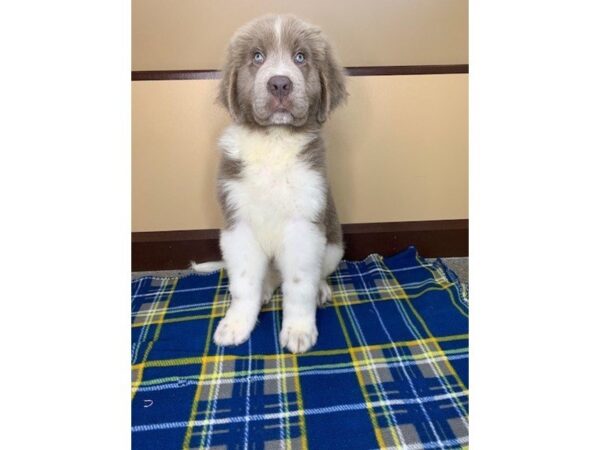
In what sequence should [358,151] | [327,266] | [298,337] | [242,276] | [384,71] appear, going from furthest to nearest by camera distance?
[358,151]
[384,71]
[327,266]
[242,276]
[298,337]

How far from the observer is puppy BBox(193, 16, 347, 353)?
1788 mm

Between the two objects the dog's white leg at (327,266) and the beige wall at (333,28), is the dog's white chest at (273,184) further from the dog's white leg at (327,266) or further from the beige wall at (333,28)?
the beige wall at (333,28)

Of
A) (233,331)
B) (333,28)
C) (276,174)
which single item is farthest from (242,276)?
(333,28)

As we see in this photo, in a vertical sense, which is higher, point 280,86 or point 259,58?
point 259,58

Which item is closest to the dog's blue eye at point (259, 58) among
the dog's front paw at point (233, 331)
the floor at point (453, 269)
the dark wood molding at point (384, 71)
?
the dark wood molding at point (384, 71)

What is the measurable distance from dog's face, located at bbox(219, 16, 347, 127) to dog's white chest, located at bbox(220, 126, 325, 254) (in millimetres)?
80

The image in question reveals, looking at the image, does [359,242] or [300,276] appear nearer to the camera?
[300,276]

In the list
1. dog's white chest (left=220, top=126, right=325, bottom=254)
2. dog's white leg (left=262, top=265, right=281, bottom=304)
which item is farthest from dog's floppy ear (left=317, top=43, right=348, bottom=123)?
dog's white leg (left=262, top=265, right=281, bottom=304)

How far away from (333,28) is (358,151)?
A: 0.70 m

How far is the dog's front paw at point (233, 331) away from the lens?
5.99 ft

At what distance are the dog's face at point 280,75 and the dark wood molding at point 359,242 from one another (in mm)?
1041

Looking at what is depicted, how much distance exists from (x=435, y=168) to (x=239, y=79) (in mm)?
1403

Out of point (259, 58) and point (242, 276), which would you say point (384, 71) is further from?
point (242, 276)

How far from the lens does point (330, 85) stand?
1896mm
